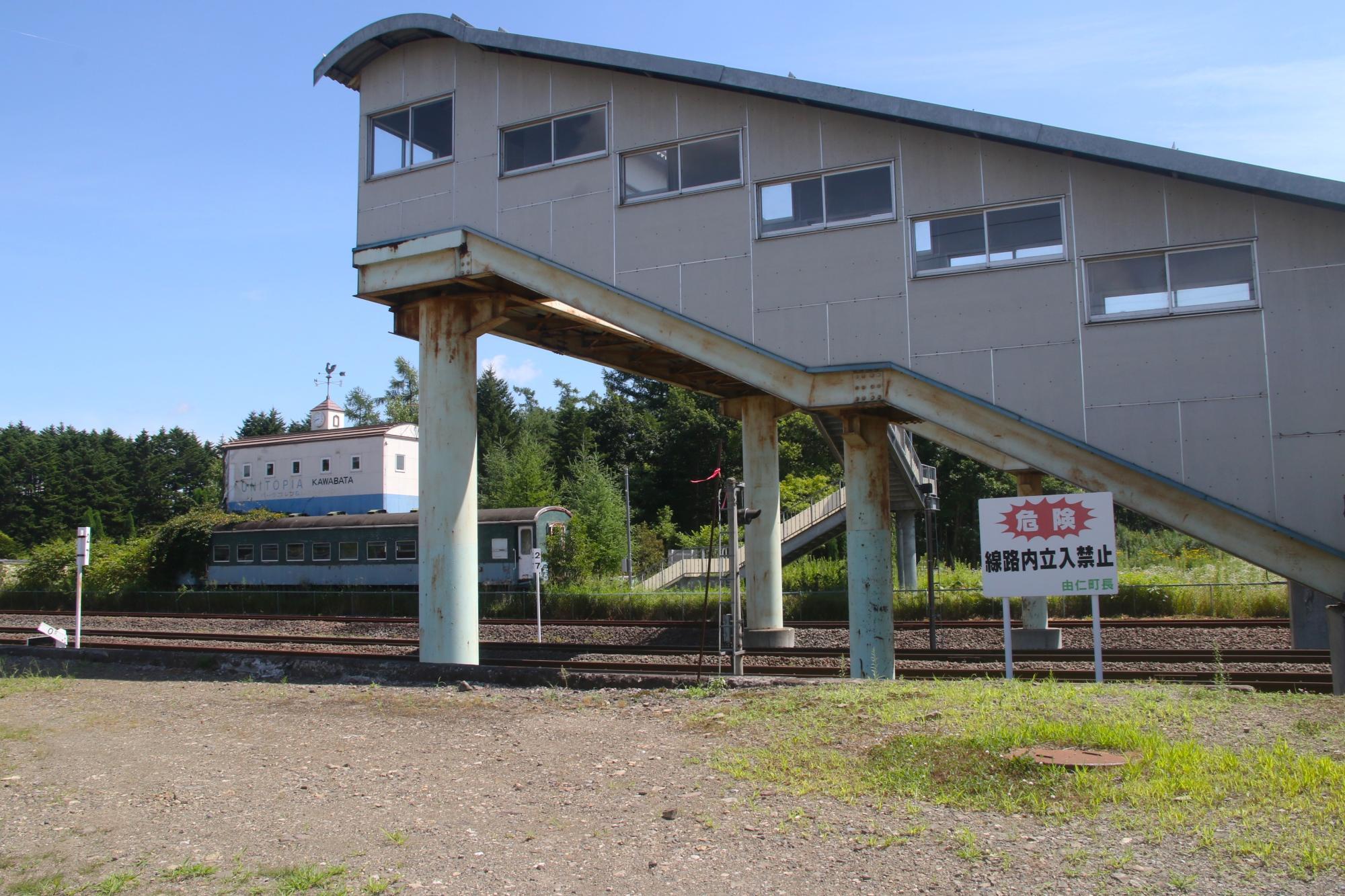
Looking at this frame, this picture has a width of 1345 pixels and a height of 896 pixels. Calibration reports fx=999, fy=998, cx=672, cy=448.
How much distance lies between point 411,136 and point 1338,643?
54.7 feet

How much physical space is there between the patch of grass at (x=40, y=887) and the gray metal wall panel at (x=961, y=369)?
464 inches

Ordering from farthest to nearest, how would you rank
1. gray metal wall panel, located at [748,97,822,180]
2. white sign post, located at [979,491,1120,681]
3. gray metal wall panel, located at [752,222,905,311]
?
gray metal wall panel, located at [748,97,822,180] < gray metal wall panel, located at [752,222,905,311] < white sign post, located at [979,491,1120,681]

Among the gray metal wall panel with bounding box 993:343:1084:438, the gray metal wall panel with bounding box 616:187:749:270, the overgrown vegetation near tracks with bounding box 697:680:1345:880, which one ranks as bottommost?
the overgrown vegetation near tracks with bounding box 697:680:1345:880

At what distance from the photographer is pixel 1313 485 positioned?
1222 centimetres

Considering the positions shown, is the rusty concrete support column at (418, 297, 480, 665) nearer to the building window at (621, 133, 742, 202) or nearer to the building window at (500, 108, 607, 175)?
the building window at (500, 108, 607, 175)

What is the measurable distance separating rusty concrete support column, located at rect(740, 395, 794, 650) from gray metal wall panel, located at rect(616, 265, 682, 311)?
240 inches

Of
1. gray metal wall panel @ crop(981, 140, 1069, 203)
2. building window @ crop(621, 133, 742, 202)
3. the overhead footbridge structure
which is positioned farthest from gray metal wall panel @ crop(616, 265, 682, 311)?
gray metal wall panel @ crop(981, 140, 1069, 203)

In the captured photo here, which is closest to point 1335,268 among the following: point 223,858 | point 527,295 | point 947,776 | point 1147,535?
point 947,776

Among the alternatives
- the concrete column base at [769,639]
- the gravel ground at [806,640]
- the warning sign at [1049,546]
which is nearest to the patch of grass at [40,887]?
the warning sign at [1049,546]

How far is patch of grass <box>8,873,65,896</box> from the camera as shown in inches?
227

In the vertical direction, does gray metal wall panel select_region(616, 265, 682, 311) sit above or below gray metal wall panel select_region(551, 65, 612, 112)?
below

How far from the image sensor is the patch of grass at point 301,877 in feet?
18.7

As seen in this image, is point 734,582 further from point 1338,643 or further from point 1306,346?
point 1306,346

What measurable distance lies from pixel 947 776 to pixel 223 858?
16.0 feet
